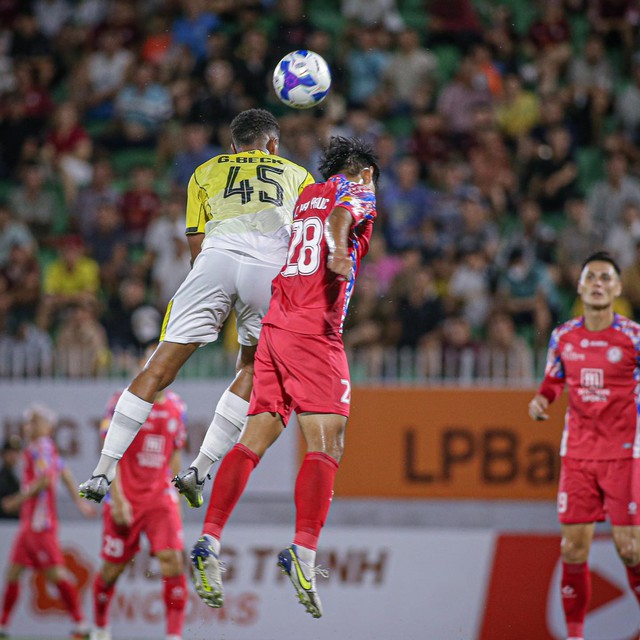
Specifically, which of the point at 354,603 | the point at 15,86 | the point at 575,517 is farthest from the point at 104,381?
the point at 15,86

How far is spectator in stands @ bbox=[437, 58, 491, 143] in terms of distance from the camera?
1561cm

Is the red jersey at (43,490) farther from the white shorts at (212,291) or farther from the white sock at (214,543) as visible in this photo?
the white sock at (214,543)

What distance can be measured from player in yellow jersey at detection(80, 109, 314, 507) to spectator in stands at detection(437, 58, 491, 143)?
855cm

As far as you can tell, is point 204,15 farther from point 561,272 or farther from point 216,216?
point 216,216

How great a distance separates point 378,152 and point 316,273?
8.24 metres

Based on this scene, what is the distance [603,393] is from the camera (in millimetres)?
9062

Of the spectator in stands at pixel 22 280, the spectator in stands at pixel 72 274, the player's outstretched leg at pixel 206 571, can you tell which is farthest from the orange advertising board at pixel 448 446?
the player's outstretched leg at pixel 206 571

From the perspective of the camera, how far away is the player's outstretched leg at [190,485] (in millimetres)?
7102

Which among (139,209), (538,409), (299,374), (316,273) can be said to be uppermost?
(139,209)

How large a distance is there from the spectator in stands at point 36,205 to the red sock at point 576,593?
9228mm

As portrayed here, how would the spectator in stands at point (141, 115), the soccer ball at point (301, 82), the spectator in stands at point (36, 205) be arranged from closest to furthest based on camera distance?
1. the soccer ball at point (301, 82)
2. the spectator in stands at point (36, 205)
3. the spectator in stands at point (141, 115)

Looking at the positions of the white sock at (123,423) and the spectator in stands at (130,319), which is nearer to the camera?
the white sock at (123,423)

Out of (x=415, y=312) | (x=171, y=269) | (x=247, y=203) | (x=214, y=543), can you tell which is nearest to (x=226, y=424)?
(x=214, y=543)

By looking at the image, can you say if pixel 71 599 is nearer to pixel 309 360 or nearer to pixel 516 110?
pixel 309 360
